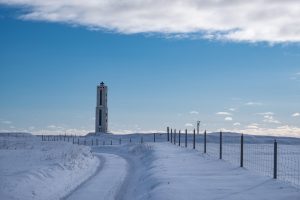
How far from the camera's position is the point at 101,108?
90.5 meters

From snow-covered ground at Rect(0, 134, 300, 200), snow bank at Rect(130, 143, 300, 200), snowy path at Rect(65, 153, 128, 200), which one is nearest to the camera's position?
snow bank at Rect(130, 143, 300, 200)

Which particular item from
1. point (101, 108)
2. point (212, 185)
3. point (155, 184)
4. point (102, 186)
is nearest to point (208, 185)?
point (212, 185)

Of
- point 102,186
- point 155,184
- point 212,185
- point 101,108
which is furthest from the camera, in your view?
point 101,108

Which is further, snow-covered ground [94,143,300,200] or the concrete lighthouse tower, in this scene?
the concrete lighthouse tower

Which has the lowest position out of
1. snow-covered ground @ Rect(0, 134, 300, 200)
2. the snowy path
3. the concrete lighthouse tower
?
the snowy path

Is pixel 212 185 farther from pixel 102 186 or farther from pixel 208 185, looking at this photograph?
pixel 102 186

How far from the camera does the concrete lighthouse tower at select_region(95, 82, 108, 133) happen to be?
90.5 meters

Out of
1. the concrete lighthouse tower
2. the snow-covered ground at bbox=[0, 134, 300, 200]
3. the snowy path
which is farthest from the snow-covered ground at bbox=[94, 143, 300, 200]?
the concrete lighthouse tower

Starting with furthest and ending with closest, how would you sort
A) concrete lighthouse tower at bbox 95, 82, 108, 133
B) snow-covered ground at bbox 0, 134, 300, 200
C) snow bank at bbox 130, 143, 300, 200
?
1. concrete lighthouse tower at bbox 95, 82, 108, 133
2. snow-covered ground at bbox 0, 134, 300, 200
3. snow bank at bbox 130, 143, 300, 200

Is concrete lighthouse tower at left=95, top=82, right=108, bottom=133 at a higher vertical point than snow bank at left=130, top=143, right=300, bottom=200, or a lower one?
higher

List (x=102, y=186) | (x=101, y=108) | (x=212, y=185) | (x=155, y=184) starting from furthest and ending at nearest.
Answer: (x=101, y=108), (x=102, y=186), (x=155, y=184), (x=212, y=185)

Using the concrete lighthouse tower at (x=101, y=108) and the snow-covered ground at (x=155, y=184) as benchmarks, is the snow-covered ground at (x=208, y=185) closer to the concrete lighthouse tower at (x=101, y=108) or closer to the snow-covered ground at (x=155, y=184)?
the snow-covered ground at (x=155, y=184)

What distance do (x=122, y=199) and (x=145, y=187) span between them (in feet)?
4.58

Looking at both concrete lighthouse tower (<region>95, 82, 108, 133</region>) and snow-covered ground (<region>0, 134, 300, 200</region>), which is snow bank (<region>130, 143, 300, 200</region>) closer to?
snow-covered ground (<region>0, 134, 300, 200</region>)
